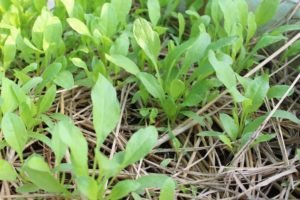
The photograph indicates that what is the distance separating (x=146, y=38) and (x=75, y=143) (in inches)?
11.1

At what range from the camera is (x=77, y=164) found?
75 centimetres

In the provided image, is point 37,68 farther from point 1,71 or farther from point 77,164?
point 77,164

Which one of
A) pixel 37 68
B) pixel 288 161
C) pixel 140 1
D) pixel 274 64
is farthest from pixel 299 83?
pixel 37 68

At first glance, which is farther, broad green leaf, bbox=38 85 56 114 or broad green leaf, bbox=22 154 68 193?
broad green leaf, bbox=38 85 56 114

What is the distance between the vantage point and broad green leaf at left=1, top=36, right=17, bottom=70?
0.98 m

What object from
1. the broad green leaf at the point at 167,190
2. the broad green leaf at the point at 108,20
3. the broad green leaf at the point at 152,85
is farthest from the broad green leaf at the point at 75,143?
the broad green leaf at the point at 108,20

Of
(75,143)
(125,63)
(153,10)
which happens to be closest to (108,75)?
(125,63)

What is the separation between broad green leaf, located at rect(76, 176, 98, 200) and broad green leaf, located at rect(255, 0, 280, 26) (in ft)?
1.76

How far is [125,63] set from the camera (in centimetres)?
95

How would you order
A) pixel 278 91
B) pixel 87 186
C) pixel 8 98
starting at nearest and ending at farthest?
pixel 87 186 → pixel 8 98 → pixel 278 91

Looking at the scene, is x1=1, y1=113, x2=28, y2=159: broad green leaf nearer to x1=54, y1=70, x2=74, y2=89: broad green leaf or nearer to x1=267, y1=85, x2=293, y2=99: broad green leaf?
x1=54, y1=70, x2=74, y2=89: broad green leaf

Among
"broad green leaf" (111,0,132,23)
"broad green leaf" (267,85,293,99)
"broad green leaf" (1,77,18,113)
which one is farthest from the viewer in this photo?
"broad green leaf" (111,0,132,23)

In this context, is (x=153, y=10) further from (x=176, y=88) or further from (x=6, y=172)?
(x=6, y=172)

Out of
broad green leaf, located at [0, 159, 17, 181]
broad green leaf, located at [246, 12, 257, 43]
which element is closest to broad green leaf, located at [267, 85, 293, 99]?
broad green leaf, located at [246, 12, 257, 43]
